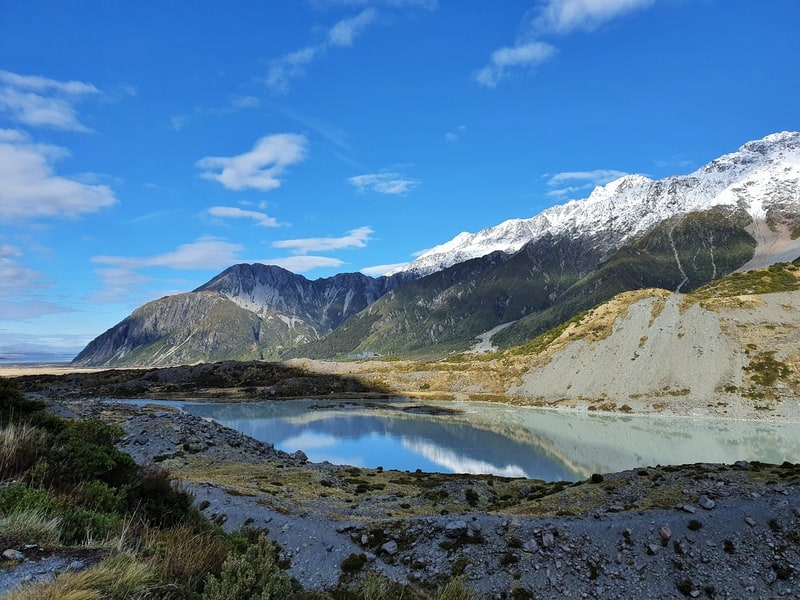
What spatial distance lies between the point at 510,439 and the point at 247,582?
236ft

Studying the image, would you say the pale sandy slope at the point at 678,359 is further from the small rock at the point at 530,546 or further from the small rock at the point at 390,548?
the small rock at the point at 390,548

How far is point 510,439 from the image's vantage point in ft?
245

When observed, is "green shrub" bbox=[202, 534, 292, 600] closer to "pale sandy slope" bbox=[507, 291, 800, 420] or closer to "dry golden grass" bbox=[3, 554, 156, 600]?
"dry golden grass" bbox=[3, 554, 156, 600]

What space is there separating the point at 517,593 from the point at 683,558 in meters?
7.57

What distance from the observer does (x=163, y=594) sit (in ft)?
22.8

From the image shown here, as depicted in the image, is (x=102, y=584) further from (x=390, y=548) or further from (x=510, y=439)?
(x=510, y=439)

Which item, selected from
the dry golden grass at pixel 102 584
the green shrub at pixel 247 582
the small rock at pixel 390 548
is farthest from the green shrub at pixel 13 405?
the small rock at pixel 390 548

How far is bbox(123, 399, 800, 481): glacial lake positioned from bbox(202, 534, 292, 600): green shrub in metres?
48.8

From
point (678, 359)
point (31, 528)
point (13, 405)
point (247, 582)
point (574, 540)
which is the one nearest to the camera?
point (31, 528)

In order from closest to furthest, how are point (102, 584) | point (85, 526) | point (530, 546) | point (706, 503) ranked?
point (102, 584), point (85, 526), point (530, 546), point (706, 503)

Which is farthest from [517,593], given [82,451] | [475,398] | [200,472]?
[475,398]

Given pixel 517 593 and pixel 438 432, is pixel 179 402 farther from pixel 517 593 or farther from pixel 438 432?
pixel 517 593

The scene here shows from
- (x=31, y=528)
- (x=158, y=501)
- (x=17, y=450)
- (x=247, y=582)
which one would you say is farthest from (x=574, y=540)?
(x=17, y=450)

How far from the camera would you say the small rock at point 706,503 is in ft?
74.2
